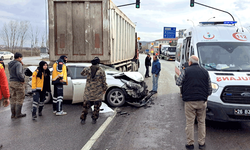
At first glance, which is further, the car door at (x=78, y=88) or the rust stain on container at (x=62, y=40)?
the rust stain on container at (x=62, y=40)

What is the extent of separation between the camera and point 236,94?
15.8 feet

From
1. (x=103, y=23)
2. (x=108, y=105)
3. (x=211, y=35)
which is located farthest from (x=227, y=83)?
(x=103, y=23)

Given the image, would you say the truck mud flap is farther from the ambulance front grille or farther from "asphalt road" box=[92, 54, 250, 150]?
the ambulance front grille

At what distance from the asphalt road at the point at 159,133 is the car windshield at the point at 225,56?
4.77ft

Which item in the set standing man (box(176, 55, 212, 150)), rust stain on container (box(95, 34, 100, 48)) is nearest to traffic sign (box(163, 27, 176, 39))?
rust stain on container (box(95, 34, 100, 48))

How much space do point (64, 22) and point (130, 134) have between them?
571cm

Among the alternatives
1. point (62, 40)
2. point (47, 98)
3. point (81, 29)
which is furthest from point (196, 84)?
point (62, 40)

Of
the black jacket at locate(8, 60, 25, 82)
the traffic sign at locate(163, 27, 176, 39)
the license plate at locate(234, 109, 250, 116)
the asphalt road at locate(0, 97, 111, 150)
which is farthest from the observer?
the traffic sign at locate(163, 27, 176, 39)

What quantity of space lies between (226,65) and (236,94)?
1130mm

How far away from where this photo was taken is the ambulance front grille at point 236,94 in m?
4.78

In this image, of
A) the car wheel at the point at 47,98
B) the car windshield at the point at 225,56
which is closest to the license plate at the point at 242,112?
the car windshield at the point at 225,56

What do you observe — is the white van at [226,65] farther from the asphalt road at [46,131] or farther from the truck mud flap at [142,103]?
the asphalt road at [46,131]

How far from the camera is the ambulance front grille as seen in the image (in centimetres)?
478

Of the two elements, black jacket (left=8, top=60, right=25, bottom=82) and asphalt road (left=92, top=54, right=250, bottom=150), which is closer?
asphalt road (left=92, top=54, right=250, bottom=150)
